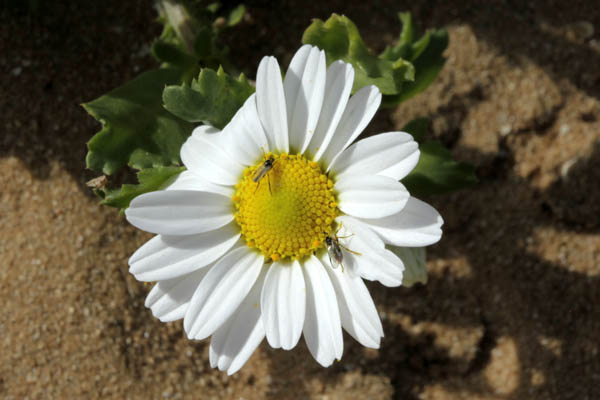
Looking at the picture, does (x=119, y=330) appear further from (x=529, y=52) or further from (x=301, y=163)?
(x=529, y=52)

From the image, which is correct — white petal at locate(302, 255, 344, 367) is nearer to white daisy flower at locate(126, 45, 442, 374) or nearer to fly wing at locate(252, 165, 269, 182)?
white daisy flower at locate(126, 45, 442, 374)

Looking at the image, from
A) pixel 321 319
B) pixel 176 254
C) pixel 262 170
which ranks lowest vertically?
pixel 321 319

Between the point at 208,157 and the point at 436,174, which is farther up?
the point at 208,157

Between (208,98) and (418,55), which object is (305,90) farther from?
(418,55)

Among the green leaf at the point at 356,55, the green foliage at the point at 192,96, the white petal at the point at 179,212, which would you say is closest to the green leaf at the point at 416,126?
the green foliage at the point at 192,96

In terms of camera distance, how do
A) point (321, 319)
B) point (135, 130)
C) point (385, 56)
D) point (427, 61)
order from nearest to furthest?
point (321, 319) < point (135, 130) < point (385, 56) < point (427, 61)

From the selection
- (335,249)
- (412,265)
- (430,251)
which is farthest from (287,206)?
(430,251)

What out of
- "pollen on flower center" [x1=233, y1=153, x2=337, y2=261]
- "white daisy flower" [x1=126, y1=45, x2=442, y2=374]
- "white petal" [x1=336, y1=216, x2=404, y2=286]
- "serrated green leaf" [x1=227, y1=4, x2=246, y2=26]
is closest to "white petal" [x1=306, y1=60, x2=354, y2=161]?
"white daisy flower" [x1=126, y1=45, x2=442, y2=374]
